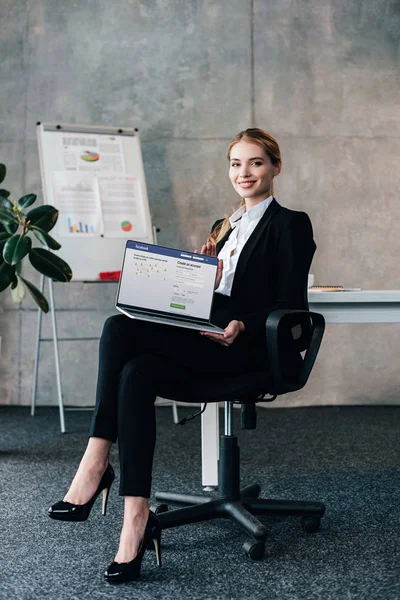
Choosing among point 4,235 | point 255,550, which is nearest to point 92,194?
point 4,235

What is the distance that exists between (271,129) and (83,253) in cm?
164

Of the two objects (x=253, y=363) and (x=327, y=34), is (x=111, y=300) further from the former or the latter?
(x=253, y=363)

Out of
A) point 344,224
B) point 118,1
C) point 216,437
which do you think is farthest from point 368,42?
point 216,437

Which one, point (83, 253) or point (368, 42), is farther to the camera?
point (368, 42)

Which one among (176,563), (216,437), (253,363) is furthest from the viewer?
(216,437)

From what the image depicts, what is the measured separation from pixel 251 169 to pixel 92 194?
7.36 ft

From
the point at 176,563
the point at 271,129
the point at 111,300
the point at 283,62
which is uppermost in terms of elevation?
the point at 283,62

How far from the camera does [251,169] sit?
2422 mm

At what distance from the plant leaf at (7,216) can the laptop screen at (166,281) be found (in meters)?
1.59

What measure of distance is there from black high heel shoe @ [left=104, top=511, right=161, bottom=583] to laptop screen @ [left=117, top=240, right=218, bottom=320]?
23.6 inches

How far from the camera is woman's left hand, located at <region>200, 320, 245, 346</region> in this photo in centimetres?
215

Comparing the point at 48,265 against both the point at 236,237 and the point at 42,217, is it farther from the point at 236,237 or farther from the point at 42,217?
the point at 236,237

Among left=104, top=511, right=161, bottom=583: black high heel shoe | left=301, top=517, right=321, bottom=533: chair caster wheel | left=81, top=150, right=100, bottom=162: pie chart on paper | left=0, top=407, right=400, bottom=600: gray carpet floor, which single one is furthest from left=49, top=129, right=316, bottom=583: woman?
left=81, top=150, right=100, bottom=162: pie chart on paper

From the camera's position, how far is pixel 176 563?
202 centimetres
